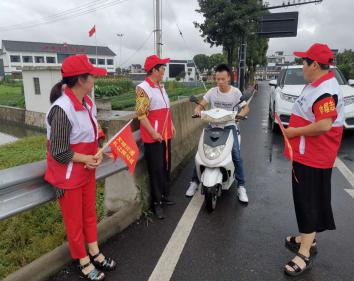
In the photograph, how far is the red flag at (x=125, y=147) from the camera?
2.64m

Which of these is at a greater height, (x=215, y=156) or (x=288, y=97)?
(x=288, y=97)

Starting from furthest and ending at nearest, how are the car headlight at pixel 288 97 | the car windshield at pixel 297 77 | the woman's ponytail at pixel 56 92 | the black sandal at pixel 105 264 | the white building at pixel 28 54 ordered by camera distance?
the white building at pixel 28 54 → the car windshield at pixel 297 77 → the car headlight at pixel 288 97 → the black sandal at pixel 105 264 → the woman's ponytail at pixel 56 92

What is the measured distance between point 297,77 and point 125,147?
8.04 metres

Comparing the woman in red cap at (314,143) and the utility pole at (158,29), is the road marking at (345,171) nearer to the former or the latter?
the woman in red cap at (314,143)

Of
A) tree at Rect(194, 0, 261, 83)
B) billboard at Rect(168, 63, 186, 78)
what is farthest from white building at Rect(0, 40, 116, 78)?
tree at Rect(194, 0, 261, 83)

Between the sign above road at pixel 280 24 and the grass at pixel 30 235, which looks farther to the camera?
the sign above road at pixel 280 24

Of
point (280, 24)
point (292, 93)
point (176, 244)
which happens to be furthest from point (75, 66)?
point (280, 24)

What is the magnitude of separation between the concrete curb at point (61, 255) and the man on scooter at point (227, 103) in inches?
45.0

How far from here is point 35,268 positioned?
2.49 m

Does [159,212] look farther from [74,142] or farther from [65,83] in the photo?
[65,83]

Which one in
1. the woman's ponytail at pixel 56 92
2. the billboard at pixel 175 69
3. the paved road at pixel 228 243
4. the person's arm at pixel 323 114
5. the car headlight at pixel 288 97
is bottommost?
the paved road at pixel 228 243

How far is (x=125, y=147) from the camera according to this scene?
273 centimetres

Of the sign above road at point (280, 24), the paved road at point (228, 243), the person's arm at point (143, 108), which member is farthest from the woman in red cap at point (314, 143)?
the sign above road at point (280, 24)

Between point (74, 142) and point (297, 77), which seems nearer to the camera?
point (74, 142)
